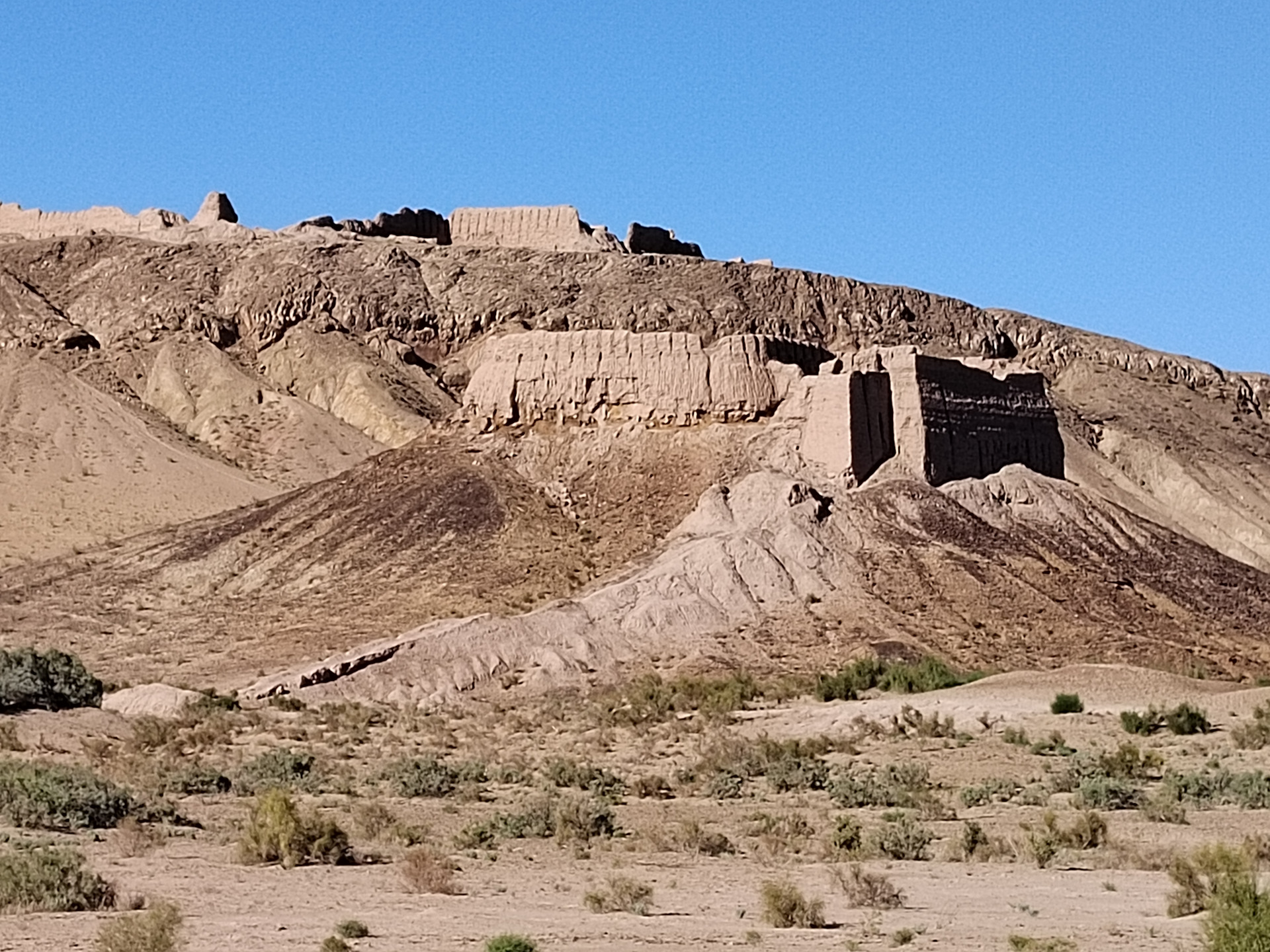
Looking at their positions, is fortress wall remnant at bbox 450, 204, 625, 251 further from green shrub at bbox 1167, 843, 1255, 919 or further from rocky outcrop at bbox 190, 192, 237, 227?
green shrub at bbox 1167, 843, 1255, 919

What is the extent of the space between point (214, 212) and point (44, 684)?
63989 millimetres

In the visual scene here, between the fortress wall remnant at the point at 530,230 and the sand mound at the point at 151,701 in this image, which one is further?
the fortress wall remnant at the point at 530,230

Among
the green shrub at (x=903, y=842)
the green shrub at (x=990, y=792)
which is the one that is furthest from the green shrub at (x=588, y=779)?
the green shrub at (x=903, y=842)

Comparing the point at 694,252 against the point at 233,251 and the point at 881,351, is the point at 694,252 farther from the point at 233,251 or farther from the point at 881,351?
the point at 881,351

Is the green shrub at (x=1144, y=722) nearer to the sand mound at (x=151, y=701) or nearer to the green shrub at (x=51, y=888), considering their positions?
the sand mound at (x=151, y=701)

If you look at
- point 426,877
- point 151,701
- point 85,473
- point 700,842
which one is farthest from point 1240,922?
point 85,473

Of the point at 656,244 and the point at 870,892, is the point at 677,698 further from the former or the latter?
the point at 656,244

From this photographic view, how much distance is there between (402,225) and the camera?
96.6 meters

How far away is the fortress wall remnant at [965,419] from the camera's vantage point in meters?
45.4

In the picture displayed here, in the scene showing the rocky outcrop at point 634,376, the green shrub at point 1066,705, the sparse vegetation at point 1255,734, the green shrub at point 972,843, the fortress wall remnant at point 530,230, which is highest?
the fortress wall remnant at point 530,230

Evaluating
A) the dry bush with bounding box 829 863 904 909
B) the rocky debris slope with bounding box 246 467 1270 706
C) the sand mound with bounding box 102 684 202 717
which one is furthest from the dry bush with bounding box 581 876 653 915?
the rocky debris slope with bounding box 246 467 1270 706

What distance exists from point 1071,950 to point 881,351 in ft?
114

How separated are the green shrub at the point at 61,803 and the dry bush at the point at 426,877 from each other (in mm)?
4859

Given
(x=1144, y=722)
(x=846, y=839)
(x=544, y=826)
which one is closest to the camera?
(x=846, y=839)
